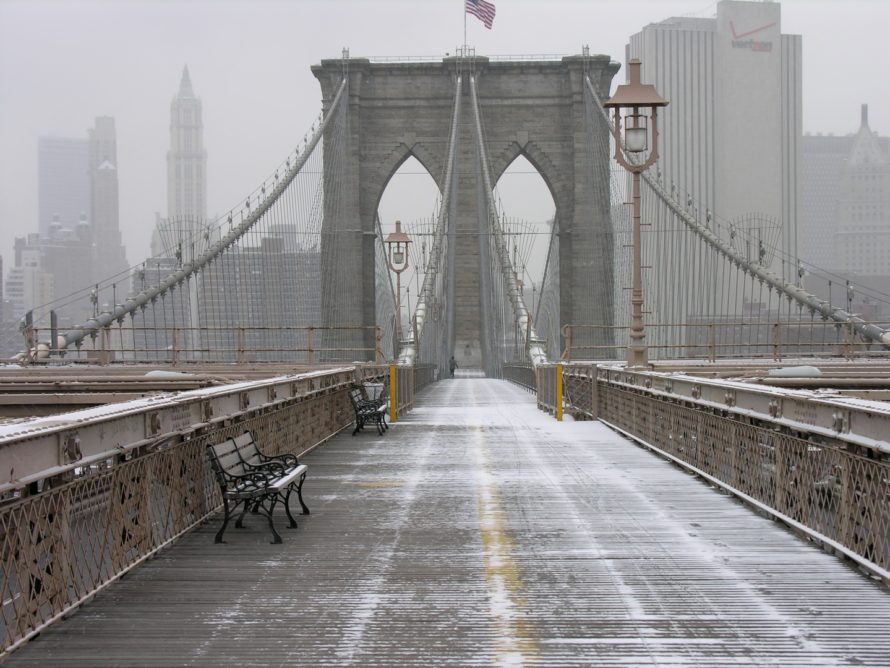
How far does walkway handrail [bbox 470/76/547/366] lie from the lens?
31234mm

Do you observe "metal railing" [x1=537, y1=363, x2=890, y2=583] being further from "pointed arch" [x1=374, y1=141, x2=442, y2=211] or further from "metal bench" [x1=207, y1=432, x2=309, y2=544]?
"pointed arch" [x1=374, y1=141, x2=442, y2=211]

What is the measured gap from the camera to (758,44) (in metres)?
178

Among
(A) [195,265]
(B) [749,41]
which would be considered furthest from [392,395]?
(B) [749,41]

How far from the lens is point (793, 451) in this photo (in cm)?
823

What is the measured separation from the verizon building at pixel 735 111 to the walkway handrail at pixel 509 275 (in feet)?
320

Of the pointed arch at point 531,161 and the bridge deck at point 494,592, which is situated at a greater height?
the pointed arch at point 531,161

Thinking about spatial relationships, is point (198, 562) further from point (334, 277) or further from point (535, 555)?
point (334, 277)

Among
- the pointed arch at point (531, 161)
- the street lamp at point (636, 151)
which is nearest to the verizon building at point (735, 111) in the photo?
the pointed arch at point (531, 161)

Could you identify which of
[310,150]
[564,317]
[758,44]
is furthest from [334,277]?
[758,44]

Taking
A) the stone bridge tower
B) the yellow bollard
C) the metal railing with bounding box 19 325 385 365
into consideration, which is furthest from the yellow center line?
the stone bridge tower

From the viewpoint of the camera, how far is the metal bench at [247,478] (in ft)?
26.7

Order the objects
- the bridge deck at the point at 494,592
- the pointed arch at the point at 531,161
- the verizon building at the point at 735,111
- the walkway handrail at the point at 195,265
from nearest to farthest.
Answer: the bridge deck at the point at 494,592
the walkway handrail at the point at 195,265
the pointed arch at the point at 531,161
the verizon building at the point at 735,111

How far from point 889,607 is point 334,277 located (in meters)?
62.2

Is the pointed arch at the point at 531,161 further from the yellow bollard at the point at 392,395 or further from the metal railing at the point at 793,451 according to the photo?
the metal railing at the point at 793,451
